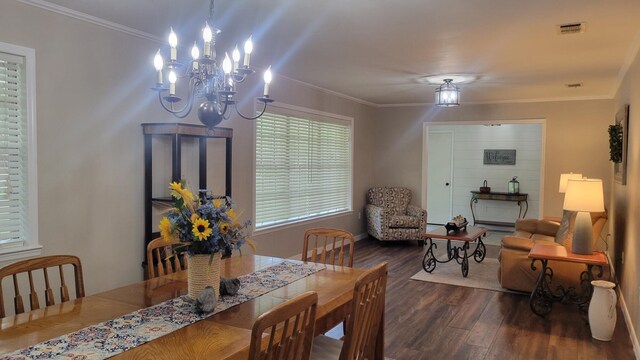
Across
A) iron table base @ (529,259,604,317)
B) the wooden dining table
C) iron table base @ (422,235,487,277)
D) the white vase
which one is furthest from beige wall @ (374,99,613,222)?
the wooden dining table

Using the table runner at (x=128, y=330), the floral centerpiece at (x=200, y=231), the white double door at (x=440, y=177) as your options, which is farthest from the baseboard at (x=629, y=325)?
the white double door at (x=440, y=177)

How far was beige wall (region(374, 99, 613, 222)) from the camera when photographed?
701cm

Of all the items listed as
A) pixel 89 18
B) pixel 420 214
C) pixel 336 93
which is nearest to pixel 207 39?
pixel 89 18

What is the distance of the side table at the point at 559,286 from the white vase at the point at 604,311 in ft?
0.78

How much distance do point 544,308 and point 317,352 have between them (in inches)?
116

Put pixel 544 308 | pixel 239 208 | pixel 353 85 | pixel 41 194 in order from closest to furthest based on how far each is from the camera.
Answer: pixel 41 194
pixel 544 308
pixel 239 208
pixel 353 85

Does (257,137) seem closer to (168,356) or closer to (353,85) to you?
(353,85)

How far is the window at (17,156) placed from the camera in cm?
303

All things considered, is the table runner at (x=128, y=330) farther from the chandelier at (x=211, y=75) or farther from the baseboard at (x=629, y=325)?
the baseboard at (x=629, y=325)

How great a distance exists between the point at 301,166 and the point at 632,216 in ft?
12.6

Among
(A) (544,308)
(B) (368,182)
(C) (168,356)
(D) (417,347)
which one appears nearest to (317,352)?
(C) (168,356)

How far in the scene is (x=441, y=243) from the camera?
303 inches

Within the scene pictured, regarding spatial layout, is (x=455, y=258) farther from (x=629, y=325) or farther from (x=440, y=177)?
(x=440, y=177)

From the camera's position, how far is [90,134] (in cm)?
351
